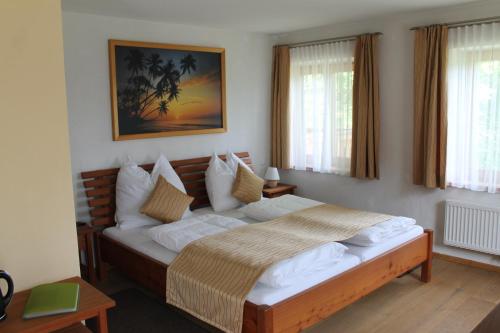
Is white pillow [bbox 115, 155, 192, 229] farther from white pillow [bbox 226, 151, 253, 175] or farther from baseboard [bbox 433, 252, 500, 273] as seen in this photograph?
baseboard [bbox 433, 252, 500, 273]

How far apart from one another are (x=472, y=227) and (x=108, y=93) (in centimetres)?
363

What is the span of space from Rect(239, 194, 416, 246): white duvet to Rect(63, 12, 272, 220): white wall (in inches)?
43.5

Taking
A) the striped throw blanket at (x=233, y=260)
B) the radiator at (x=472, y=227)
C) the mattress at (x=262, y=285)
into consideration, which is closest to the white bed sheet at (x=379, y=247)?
the mattress at (x=262, y=285)

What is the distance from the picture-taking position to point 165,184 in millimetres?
4207

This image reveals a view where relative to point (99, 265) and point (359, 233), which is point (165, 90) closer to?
point (99, 265)

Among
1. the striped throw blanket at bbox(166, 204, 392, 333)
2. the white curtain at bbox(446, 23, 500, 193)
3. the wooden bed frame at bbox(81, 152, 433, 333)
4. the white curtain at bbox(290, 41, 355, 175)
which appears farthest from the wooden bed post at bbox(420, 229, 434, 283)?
the white curtain at bbox(290, 41, 355, 175)

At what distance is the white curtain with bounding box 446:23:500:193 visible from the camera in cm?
393

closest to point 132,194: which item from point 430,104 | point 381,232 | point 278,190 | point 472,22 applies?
point 278,190

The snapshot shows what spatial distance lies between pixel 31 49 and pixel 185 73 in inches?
112

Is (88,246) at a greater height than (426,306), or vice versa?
(88,246)

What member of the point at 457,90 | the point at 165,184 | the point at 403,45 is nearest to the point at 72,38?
the point at 165,184

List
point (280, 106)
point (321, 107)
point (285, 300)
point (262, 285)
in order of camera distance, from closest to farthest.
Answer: point (285, 300), point (262, 285), point (321, 107), point (280, 106)

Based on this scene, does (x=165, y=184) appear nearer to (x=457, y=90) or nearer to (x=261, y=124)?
(x=261, y=124)

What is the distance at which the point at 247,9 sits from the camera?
4078 millimetres
